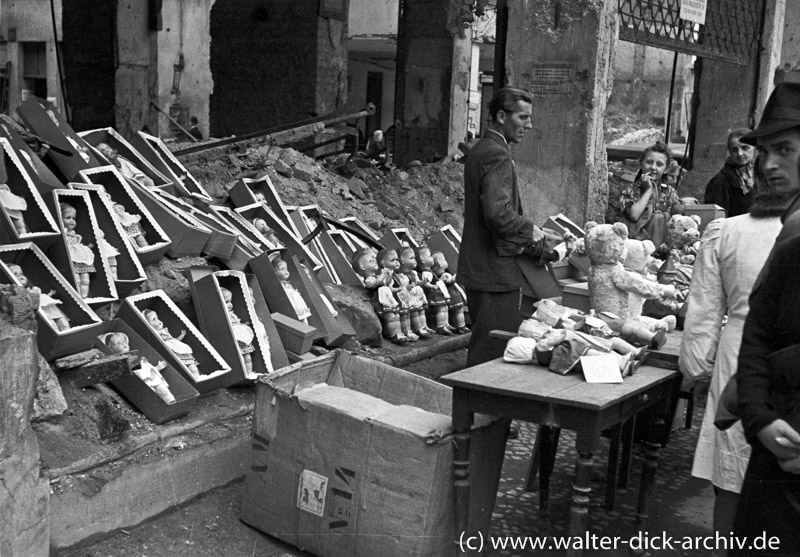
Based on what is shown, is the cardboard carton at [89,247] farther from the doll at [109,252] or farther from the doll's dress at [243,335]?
the doll's dress at [243,335]

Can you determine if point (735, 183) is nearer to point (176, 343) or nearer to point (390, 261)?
point (390, 261)

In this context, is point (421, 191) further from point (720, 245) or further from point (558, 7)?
point (720, 245)

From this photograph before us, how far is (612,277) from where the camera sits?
167 inches

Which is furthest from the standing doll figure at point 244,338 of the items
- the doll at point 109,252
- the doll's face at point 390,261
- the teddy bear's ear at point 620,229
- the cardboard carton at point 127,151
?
the teddy bear's ear at point 620,229

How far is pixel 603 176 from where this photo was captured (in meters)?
7.80

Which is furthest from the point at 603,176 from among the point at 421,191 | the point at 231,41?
the point at 231,41

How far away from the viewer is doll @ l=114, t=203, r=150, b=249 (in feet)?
16.2

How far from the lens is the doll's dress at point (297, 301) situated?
5117 mm

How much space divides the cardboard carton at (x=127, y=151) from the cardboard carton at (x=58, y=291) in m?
1.80

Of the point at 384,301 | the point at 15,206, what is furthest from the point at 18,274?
the point at 384,301

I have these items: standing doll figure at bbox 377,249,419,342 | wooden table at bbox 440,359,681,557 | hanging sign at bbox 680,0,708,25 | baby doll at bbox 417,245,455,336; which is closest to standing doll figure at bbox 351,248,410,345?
standing doll figure at bbox 377,249,419,342

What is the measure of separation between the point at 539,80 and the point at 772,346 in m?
5.65

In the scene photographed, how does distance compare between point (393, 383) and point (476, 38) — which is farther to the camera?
point (476, 38)

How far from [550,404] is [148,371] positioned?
6.31ft
